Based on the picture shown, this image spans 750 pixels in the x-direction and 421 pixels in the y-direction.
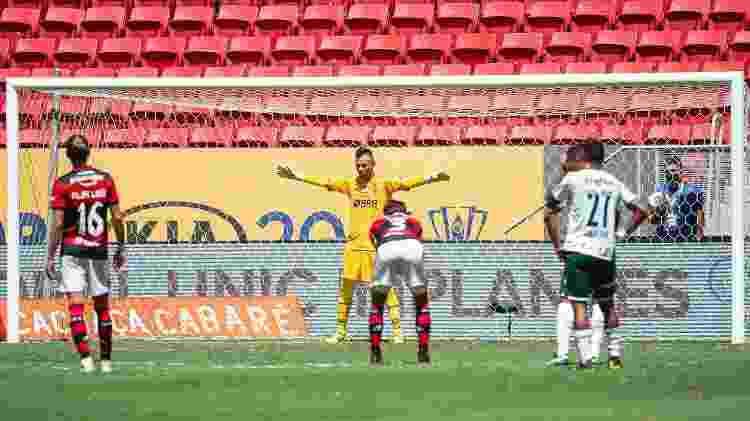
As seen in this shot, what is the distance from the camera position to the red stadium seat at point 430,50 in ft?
67.2

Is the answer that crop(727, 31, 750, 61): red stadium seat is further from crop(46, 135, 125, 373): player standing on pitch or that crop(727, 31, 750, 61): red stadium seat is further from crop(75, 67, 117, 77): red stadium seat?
crop(46, 135, 125, 373): player standing on pitch

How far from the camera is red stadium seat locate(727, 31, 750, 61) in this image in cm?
1975

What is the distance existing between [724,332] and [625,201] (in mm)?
4585

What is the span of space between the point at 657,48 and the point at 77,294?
11.3 metres

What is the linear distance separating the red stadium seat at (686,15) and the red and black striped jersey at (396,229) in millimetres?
9997

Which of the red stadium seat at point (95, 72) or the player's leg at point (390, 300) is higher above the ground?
the red stadium seat at point (95, 72)

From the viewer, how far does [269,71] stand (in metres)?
20.2

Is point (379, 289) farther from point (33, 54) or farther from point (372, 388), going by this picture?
point (33, 54)

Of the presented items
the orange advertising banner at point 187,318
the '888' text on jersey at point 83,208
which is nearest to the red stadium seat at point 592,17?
the orange advertising banner at point 187,318

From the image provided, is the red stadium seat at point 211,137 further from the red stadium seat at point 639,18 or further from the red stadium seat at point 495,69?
the red stadium seat at point 639,18

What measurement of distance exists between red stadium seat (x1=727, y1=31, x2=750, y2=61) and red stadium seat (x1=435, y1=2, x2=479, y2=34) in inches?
135

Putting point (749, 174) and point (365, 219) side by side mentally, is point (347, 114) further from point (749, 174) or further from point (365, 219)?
point (749, 174)

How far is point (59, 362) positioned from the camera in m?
11.8

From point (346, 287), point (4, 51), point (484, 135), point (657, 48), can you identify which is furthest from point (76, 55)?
point (346, 287)
